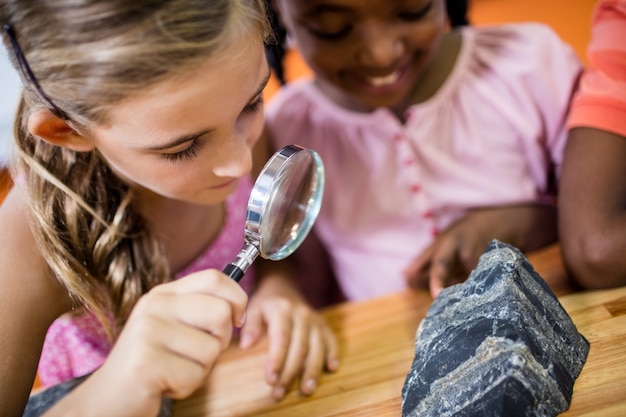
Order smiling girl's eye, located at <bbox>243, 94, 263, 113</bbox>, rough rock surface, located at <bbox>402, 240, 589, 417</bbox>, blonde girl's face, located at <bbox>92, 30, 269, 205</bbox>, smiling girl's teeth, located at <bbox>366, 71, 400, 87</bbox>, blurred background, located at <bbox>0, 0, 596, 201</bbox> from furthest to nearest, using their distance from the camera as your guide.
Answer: blurred background, located at <bbox>0, 0, 596, 201</bbox> < smiling girl's teeth, located at <bbox>366, 71, 400, 87</bbox> < smiling girl's eye, located at <bbox>243, 94, 263, 113</bbox> < blonde girl's face, located at <bbox>92, 30, 269, 205</bbox> < rough rock surface, located at <bbox>402, 240, 589, 417</bbox>

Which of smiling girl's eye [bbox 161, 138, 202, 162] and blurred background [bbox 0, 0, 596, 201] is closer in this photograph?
smiling girl's eye [bbox 161, 138, 202, 162]

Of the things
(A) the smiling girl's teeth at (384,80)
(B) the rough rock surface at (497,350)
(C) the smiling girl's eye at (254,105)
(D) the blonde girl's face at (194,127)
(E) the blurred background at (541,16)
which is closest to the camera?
(B) the rough rock surface at (497,350)

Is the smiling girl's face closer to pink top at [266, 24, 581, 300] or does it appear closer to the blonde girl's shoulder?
pink top at [266, 24, 581, 300]

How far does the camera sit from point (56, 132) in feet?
2.79

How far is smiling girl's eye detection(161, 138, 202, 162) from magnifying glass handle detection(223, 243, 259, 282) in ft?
0.47

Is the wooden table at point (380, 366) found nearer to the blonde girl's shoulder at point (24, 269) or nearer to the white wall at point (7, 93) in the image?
the blonde girl's shoulder at point (24, 269)

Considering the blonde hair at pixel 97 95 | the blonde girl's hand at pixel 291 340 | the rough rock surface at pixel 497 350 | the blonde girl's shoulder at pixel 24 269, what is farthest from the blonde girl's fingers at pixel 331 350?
the blonde girl's shoulder at pixel 24 269

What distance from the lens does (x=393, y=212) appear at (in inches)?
55.2

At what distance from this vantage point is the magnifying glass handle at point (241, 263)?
757 mm

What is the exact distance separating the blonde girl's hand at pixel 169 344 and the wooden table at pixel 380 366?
19cm

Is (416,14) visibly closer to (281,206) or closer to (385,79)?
(385,79)

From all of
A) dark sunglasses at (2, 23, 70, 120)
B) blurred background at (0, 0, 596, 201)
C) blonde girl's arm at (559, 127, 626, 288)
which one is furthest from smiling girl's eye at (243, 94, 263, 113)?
blurred background at (0, 0, 596, 201)

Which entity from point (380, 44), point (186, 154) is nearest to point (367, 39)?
point (380, 44)

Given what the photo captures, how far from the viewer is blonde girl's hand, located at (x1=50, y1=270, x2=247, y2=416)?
0.70m
